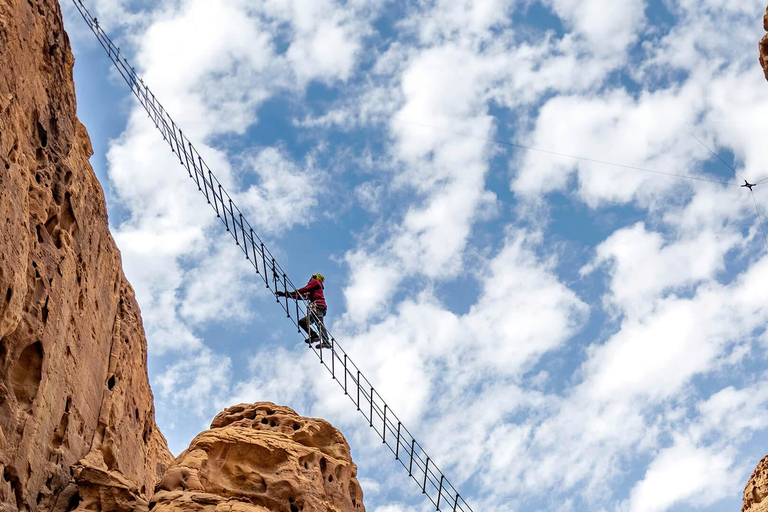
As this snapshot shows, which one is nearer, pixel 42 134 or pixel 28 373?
pixel 28 373

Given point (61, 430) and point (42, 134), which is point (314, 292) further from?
point (42, 134)

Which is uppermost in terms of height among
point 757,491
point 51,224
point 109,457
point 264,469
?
point 51,224

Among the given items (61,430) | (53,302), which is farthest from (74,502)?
(53,302)

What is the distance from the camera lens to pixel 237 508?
19.0 meters

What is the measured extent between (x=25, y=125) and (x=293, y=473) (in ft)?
31.2

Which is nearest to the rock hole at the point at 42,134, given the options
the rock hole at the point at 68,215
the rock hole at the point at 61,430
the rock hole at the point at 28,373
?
the rock hole at the point at 68,215

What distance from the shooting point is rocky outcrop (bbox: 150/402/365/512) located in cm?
2020

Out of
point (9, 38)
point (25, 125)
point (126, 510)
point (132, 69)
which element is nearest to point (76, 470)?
point (126, 510)

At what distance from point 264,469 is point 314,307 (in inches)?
216

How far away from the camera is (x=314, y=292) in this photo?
2705 cm

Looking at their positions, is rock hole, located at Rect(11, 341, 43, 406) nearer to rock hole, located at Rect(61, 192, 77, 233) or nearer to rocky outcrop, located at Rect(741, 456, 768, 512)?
rock hole, located at Rect(61, 192, 77, 233)

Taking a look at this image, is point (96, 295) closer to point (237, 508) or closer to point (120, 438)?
point (120, 438)

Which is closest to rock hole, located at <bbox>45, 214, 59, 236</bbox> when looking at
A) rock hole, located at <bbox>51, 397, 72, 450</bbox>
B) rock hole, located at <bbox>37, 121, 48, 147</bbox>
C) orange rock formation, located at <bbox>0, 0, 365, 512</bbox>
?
orange rock formation, located at <bbox>0, 0, 365, 512</bbox>

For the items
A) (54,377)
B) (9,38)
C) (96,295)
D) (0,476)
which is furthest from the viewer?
(96,295)
